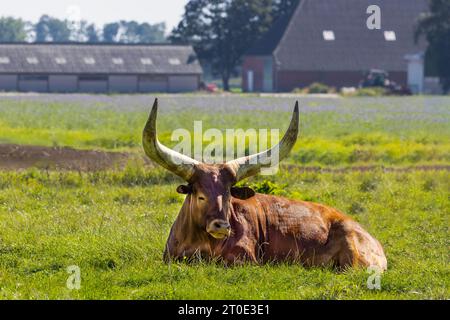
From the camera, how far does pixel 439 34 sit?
75250 millimetres

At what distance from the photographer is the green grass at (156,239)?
9.42m

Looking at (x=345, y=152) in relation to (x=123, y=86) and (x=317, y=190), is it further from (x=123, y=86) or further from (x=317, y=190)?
(x=123, y=86)

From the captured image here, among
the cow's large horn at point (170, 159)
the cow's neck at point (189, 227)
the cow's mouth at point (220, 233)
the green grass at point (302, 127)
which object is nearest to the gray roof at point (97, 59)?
the green grass at point (302, 127)

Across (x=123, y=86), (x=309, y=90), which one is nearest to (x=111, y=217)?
(x=309, y=90)

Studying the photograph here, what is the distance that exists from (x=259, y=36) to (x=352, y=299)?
82.1 meters

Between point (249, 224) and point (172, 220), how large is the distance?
11.6 ft

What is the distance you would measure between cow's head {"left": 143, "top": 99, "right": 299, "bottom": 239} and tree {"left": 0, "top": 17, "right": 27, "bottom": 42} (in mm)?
123575

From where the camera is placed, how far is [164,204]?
1585 cm

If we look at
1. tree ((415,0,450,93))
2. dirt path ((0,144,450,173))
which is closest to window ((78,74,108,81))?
tree ((415,0,450,93))

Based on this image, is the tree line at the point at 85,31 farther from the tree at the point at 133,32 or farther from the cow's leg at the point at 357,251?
the cow's leg at the point at 357,251

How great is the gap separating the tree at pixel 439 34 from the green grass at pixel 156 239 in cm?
5708

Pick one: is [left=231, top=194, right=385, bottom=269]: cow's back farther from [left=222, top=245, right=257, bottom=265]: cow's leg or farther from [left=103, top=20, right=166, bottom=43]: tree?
[left=103, top=20, right=166, bottom=43]: tree

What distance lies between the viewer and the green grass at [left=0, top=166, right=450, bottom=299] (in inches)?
371
